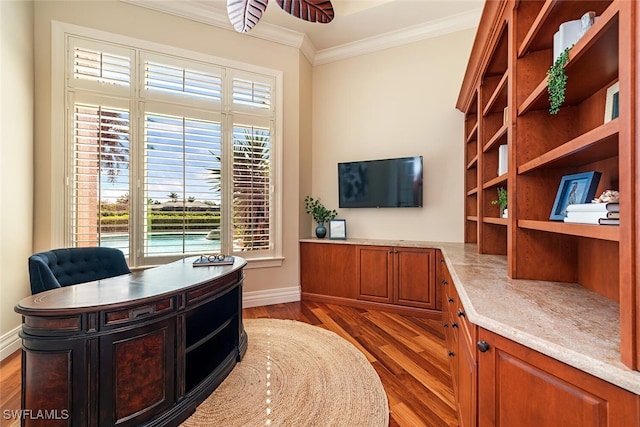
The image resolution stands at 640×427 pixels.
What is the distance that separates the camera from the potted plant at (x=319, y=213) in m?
4.19

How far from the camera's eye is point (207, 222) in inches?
140

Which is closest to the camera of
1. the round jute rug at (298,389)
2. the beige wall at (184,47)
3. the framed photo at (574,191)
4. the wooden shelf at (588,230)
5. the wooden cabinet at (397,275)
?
the wooden shelf at (588,230)

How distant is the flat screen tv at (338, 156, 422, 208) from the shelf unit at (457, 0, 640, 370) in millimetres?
1471

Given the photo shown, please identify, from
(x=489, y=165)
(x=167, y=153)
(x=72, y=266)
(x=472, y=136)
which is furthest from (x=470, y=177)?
(x=72, y=266)

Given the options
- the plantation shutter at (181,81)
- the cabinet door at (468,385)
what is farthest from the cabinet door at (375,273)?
the plantation shutter at (181,81)

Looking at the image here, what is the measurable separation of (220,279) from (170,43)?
3040 millimetres

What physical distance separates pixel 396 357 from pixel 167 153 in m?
3.29

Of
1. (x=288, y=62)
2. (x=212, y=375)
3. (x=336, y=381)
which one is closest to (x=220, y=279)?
(x=212, y=375)

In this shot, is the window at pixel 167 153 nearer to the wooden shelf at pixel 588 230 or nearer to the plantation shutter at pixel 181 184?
the plantation shutter at pixel 181 184

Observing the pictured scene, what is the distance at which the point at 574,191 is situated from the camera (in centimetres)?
140

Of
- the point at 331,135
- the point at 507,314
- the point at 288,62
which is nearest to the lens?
the point at 507,314

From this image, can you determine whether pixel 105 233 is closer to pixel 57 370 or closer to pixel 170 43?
pixel 57 370

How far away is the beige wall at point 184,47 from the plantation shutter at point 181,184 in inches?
33.3

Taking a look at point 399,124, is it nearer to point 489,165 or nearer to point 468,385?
point 489,165
